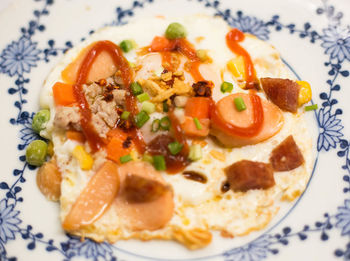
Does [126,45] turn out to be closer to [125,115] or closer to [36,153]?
[125,115]

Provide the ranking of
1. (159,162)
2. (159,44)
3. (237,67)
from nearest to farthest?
(159,162), (237,67), (159,44)

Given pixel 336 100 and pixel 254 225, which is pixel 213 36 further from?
pixel 254 225

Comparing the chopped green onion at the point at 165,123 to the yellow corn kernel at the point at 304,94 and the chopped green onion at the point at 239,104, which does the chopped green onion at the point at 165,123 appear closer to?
the chopped green onion at the point at 239,104

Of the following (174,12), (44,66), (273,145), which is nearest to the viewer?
(273,145)

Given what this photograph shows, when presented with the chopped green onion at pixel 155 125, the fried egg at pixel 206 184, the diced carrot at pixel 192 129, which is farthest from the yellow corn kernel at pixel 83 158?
the diced carrot at pixel 192 129

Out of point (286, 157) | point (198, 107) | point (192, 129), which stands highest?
point (198, 107)

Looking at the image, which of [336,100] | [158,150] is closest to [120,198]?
[158,150]

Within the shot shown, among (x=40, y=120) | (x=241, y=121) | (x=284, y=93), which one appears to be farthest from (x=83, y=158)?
(x=284, y=93)
